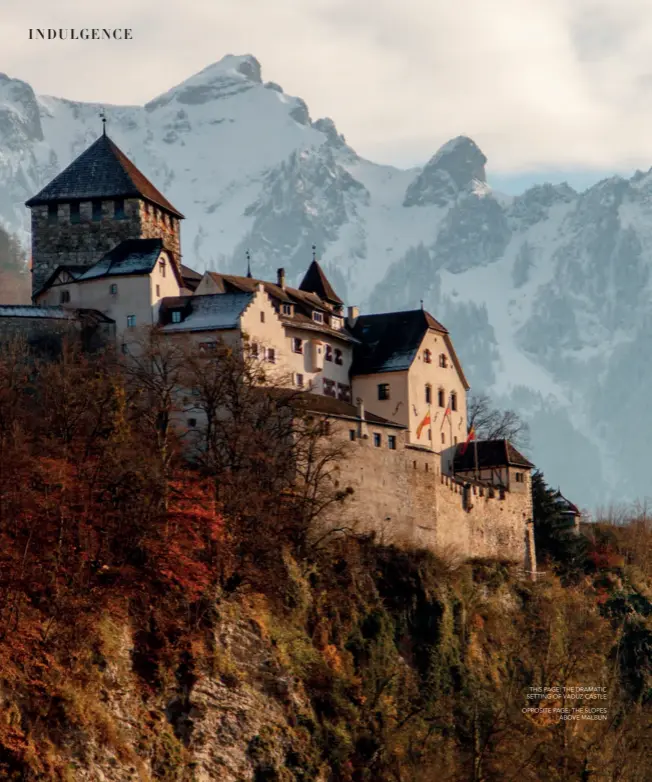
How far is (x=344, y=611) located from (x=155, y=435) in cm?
1172

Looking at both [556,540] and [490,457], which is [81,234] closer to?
[490,457]

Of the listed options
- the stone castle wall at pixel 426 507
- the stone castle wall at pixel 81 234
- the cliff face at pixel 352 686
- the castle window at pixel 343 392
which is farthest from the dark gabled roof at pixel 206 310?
the cliff face at pixel 352 686

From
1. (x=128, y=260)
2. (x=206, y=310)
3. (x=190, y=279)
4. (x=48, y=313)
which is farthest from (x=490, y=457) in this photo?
(x=48, y=313)

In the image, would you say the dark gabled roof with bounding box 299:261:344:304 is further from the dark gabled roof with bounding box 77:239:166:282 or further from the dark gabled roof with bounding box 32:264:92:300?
the dark gabled roof with bounding box 32:264:92:300

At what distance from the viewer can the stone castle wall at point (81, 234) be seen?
96.8 m

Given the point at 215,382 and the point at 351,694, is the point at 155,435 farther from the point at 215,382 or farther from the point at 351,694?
the point at 351,694

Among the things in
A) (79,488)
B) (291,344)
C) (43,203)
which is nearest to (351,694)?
(79,488)

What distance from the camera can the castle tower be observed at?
3819 inches

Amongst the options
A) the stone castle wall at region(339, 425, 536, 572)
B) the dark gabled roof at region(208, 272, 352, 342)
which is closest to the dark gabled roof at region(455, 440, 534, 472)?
the stone castle wall at region(339, 425, 536, 572)

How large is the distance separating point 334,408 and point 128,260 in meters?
13.9

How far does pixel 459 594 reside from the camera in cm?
8669

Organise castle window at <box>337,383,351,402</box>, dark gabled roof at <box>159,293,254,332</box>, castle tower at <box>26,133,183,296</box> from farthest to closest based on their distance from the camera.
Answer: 1. castle window at <box>337,383,351,402</box>
2. castle tower at <box>26,133,183,296</box>
3. dark gabled roof at <box>159,293,254,332</box>

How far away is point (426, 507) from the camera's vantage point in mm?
88062

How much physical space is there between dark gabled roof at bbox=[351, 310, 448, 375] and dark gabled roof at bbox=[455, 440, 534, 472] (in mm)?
6314
